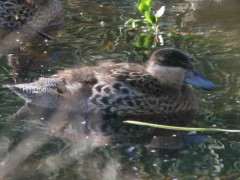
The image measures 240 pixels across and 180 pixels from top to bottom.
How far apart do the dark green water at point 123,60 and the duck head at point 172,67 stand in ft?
0.88

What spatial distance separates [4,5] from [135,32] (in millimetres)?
2022

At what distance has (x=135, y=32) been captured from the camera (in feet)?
30.1

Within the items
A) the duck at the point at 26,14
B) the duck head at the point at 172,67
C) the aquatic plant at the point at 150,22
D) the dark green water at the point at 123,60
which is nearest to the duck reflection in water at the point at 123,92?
the duck head at the point at 172,67

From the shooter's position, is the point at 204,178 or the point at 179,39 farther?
the point at 179,39

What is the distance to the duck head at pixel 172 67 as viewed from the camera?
686 cm

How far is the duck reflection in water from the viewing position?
667cm

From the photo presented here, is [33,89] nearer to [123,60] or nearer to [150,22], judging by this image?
[123,60]

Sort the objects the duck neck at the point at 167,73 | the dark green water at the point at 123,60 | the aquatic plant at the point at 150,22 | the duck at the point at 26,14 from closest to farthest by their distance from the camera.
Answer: the dark green water at the point at 123,60 < the duck neck at the point at 167,73 < the aquatic plant at the point at 150,22 < the duck at the point at 26,14

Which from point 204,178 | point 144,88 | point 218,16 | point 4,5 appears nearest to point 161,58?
point 144,88

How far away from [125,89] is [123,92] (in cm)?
3

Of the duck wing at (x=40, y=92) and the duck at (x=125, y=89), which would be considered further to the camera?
the duck wing at (x=40, y=92)

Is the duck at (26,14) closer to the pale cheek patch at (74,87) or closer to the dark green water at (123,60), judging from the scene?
the dark green water at (123,60)

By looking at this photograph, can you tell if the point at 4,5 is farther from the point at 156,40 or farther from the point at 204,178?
the point at 204,178

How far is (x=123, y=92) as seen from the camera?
6.67 m
